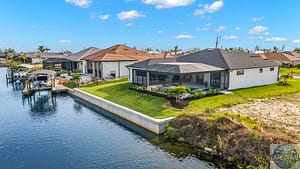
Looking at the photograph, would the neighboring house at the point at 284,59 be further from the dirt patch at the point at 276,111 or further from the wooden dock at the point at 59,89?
the wooden dock at the point at 59,89

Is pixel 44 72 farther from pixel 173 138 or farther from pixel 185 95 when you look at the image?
pixel 173 138

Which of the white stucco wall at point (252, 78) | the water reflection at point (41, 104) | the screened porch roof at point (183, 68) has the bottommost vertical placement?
the water reflection at point (41, 104)

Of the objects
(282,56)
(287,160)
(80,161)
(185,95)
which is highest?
(282,56)

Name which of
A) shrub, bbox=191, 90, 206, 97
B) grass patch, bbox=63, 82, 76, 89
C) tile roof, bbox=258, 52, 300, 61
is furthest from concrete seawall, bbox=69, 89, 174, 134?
tile roof, bbox=258, 52, 300, 61

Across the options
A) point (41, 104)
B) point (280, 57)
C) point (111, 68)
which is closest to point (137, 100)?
point (41, 104)

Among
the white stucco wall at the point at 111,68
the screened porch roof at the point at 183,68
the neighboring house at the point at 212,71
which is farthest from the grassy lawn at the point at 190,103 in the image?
the white stucco wall at the point at 111,68

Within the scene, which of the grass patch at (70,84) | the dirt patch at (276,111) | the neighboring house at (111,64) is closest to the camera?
the dirt patch at (276,111)

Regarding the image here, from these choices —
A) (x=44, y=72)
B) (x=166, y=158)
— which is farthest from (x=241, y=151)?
(x=44, y=72)
